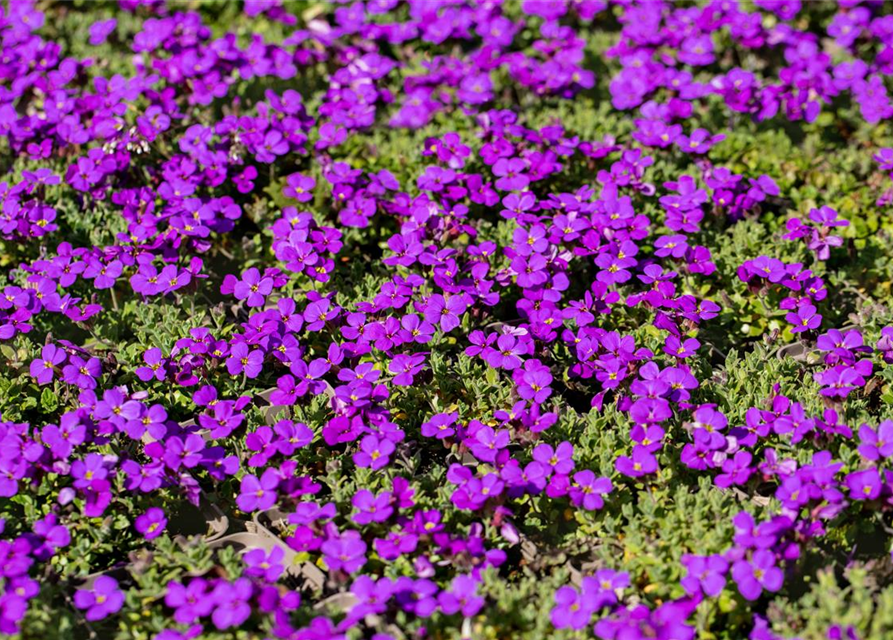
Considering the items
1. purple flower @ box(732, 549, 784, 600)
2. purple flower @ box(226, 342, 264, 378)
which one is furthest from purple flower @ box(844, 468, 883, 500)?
purple flower @ box(226, 342, 264, 378)

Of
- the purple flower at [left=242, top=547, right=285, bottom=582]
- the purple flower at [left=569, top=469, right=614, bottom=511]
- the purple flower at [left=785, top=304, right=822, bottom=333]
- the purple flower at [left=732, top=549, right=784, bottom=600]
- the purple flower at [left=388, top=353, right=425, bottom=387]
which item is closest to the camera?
the purple flower at [left=732, top=549, right=784, bottom=600]

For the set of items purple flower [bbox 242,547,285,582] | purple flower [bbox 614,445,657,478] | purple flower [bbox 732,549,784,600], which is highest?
purple flower [bbox 614,445,657,478]

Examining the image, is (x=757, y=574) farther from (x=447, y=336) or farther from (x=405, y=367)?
(x=447, y=336)

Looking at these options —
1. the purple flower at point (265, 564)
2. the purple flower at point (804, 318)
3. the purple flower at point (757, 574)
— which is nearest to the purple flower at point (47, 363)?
the purple flower at point (265, 564)

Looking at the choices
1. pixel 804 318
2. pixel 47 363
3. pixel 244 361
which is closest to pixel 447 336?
pixel 244 361

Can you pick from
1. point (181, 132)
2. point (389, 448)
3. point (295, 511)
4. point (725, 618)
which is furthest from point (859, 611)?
point (181, 132)

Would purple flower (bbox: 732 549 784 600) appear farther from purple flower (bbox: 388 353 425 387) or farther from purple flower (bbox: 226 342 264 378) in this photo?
purple flower (bbox: 226 342 264 378)

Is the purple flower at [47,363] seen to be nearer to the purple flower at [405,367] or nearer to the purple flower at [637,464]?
the purple flower at [405,367]

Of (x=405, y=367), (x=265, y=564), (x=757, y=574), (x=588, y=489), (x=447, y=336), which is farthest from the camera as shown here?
(x=447, y=336)
